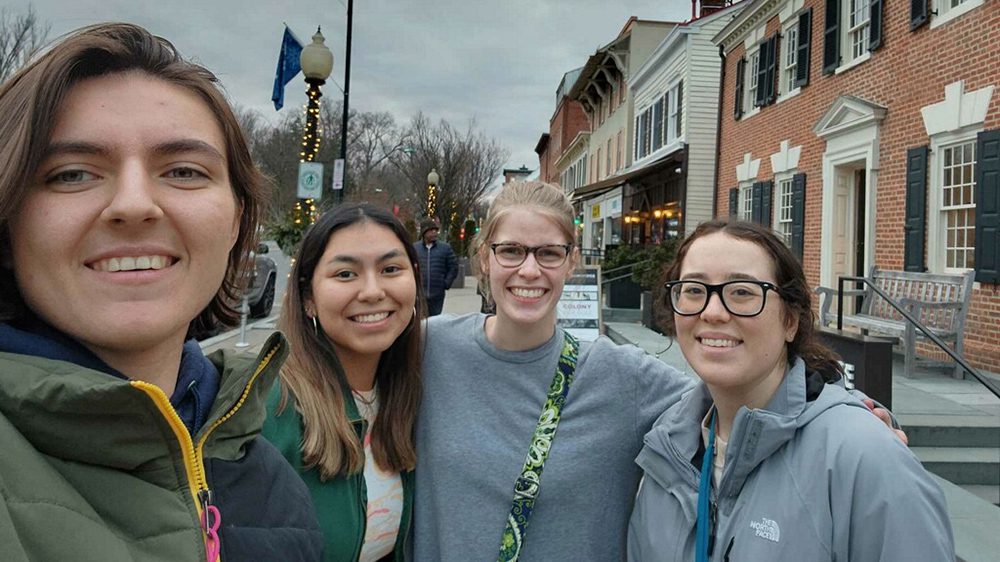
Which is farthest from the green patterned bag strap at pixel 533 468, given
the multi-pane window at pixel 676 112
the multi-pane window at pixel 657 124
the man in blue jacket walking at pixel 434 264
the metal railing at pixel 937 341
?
the multi-pane window at pixel 657 124

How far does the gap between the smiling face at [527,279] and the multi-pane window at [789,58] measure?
1315 cm

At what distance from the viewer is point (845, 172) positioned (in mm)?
11758

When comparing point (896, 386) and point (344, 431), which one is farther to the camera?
point (896, 386)

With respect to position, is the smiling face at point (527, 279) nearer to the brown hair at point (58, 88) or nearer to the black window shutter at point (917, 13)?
the brown hair at point (58, 88)

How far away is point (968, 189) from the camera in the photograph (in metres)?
8.34

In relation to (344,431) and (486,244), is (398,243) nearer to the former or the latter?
(486,244)

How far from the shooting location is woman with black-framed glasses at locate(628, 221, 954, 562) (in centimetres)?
152

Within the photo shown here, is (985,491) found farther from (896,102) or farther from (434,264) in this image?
(434,264)

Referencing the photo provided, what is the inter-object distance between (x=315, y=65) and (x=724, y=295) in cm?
931

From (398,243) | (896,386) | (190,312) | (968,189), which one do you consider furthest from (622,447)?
(968,189)

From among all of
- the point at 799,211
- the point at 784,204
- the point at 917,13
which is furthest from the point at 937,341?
the point at 784,204

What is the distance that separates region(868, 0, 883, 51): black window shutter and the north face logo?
11.0 meters

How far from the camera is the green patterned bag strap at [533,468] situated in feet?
6.43

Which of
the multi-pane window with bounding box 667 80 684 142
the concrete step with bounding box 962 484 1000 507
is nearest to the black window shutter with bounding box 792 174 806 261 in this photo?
the multi-pane window with bounding box 667 80 684 142
